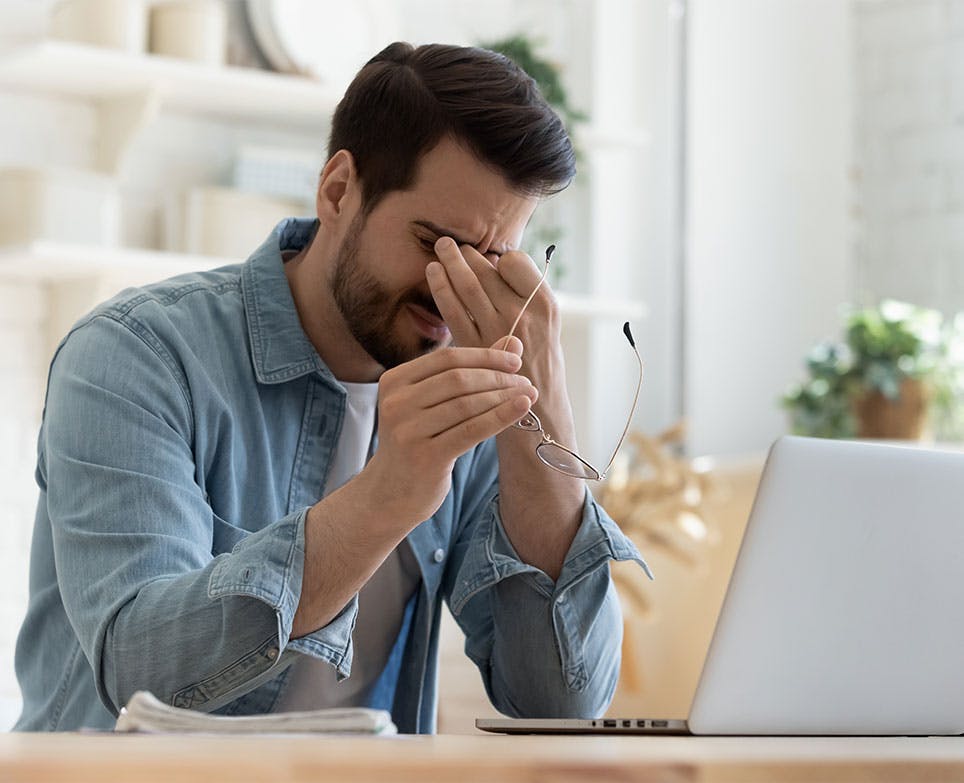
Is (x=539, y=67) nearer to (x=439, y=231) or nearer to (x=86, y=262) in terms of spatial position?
(x=86, y=262)

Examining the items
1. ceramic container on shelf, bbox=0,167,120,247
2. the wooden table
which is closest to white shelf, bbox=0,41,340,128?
ceramic container on shelf, bbox=0,167,120,247

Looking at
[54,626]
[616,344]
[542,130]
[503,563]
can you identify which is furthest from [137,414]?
[616,344]

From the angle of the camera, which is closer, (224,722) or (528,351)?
(224,722)

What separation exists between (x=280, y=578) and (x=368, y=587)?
44 cm

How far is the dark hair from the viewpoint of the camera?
4.78 feet

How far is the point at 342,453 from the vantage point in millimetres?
1544

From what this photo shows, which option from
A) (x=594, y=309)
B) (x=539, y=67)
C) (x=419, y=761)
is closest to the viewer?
(x=419, y=761)

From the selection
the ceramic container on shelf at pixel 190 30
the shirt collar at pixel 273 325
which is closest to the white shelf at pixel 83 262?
the ceramic container on shelf at pixel 190 30

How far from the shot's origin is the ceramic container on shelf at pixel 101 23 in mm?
2549

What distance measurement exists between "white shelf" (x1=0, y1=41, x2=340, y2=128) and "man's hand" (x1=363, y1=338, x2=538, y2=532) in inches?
64.5

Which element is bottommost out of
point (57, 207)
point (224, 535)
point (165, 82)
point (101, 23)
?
point (224, 535)

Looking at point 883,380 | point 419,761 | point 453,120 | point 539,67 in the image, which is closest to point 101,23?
point 539,67

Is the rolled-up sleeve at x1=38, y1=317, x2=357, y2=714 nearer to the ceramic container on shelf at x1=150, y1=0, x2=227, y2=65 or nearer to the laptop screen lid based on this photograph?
the laptop screen lid

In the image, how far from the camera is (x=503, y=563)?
1435 millimetres
